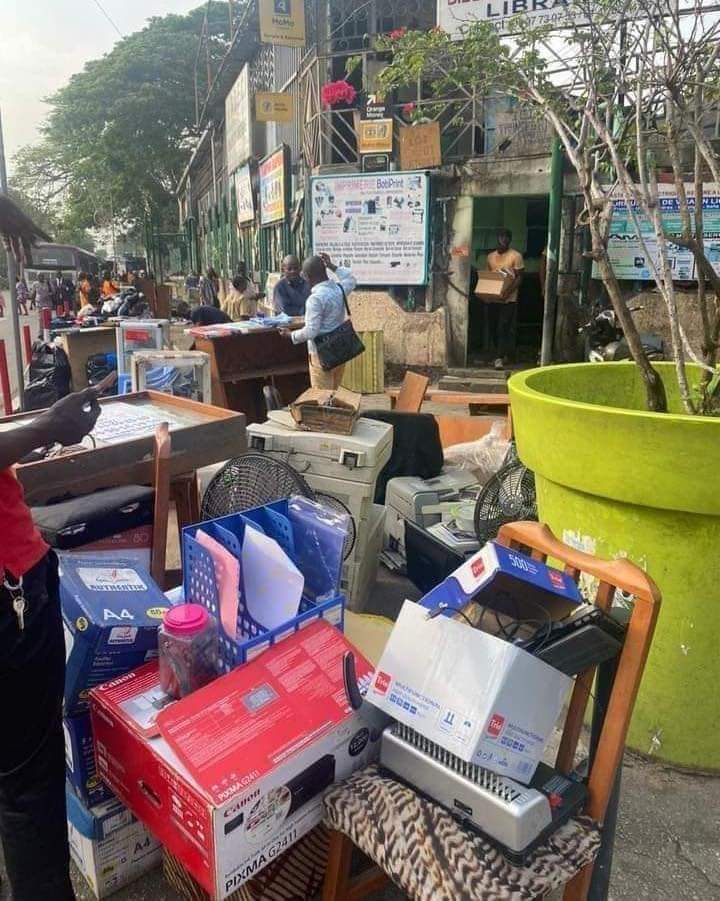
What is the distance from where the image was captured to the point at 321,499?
3.70 metres

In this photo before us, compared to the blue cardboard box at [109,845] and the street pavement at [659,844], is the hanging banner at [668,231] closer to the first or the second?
the street pavement at [659,844]

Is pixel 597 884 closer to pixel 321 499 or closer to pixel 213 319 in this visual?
pixel 321 499

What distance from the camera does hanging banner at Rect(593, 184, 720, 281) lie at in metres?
7.98

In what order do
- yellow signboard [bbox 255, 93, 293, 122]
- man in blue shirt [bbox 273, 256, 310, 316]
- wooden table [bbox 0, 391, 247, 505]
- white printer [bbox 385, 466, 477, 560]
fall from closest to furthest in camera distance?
1. wooden table [bbox 0, 391, 247, 505]
2. white printer [bbox 385, 466, 477, 560]
3. man in blue shirt [bbox 273, 256, 310, 316]
4. yellow signboard [bbox 255, 93, 293, 122]

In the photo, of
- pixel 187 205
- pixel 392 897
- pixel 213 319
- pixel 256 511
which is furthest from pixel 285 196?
pixel 187 205

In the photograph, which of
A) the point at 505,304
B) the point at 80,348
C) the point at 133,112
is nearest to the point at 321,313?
the point at 80,348

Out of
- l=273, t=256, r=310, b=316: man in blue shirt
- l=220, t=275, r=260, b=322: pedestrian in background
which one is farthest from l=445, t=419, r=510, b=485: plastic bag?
l=220, t=275, r=260, b=322: pedestrian in background

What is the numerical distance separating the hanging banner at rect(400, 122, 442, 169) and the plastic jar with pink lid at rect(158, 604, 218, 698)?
8.68 meters

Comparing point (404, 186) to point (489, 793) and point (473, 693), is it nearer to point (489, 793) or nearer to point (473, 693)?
point (473, 693)

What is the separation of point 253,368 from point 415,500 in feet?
10.1

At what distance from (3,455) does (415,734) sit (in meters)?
1.14

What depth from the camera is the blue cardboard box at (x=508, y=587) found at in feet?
5.12

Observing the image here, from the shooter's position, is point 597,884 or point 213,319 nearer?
point 597,884

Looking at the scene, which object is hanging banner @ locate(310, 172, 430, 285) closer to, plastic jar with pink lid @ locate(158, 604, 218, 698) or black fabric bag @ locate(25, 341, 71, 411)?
black fabric bag @ locate(25, 341, 71, 411)
